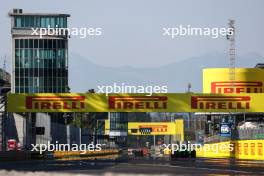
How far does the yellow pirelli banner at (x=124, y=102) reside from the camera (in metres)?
54.3

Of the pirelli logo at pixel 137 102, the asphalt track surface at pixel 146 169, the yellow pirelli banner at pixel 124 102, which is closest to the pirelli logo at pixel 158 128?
the yellow pirelli banner at pixel 124 102

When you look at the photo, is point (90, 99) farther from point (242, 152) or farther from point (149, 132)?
point (149, 132)

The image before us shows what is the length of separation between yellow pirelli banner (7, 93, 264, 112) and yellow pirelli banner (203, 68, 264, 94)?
31.6m

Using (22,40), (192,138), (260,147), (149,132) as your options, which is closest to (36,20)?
(22,40)

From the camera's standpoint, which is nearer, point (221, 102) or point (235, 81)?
point (221, 102)

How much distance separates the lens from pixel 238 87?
87188 mm

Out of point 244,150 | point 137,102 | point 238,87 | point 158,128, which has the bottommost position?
point 244,150

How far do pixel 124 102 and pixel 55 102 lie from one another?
5215mm

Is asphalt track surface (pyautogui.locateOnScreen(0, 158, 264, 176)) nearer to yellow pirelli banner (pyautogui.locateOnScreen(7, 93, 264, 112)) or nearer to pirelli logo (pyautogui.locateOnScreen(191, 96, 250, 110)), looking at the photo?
yellow pirelli banner (pyautogui.locateOnScreen(7, 93, 264, 112))

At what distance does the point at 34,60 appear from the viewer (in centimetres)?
12812

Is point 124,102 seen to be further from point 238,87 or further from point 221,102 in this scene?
point 238,87

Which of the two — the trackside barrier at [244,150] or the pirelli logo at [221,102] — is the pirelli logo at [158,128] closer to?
the trackside barrier at [244,150]

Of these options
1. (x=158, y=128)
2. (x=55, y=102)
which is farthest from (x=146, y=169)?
(x=158, y=128)

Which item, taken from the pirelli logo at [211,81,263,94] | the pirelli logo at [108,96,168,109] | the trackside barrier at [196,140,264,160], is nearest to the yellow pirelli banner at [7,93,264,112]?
the pirelli logo at [108,96,168,109]
